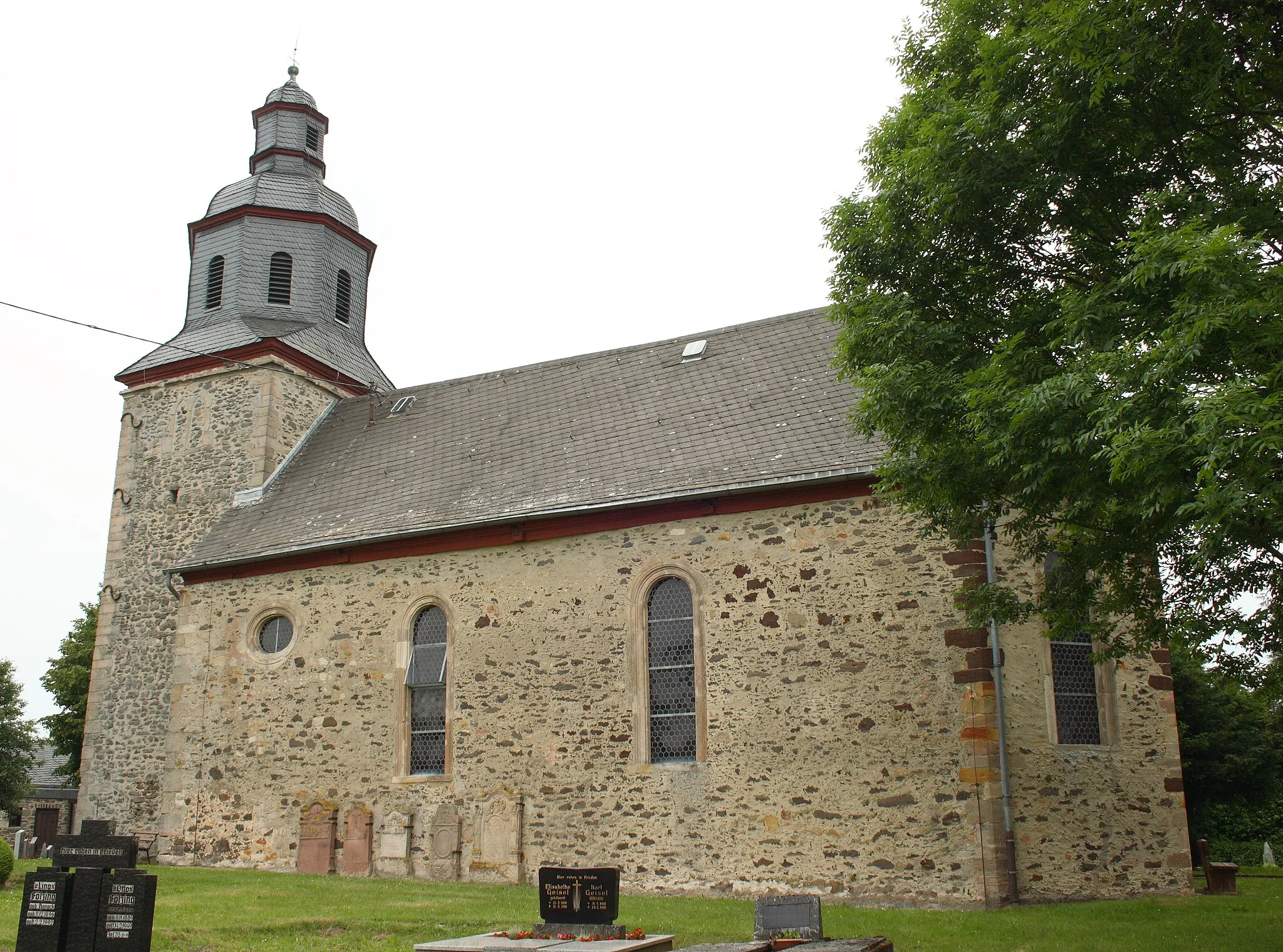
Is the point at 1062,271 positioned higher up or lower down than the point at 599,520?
higher up

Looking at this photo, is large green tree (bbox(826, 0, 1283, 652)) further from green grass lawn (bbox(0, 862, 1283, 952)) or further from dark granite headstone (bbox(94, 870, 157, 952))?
dark granite headstone (bbox(94, 870, 157, 952))

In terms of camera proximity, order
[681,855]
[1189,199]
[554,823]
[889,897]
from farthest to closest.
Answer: [554,823], [681,855], [889,897], [1189,199]

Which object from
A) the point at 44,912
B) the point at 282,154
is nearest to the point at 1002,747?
the point at 44,912

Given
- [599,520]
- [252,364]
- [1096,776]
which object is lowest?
[1096,776]

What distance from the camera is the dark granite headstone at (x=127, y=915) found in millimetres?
8781

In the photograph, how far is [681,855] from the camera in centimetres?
1310

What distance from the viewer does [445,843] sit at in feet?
47.6

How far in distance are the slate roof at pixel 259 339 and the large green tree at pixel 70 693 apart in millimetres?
10202

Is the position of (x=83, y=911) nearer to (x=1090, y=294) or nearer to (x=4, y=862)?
(x=4, y=862)

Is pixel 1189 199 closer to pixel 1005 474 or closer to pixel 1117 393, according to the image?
pixel 1117 393

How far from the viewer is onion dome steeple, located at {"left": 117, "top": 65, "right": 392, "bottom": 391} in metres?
20.8

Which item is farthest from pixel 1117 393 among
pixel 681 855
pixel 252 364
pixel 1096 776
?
pixel 252 364

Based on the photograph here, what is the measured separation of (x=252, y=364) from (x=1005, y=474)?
15090 mm

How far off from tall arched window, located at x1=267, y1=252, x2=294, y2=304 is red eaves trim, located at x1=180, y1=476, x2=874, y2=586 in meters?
6.26
